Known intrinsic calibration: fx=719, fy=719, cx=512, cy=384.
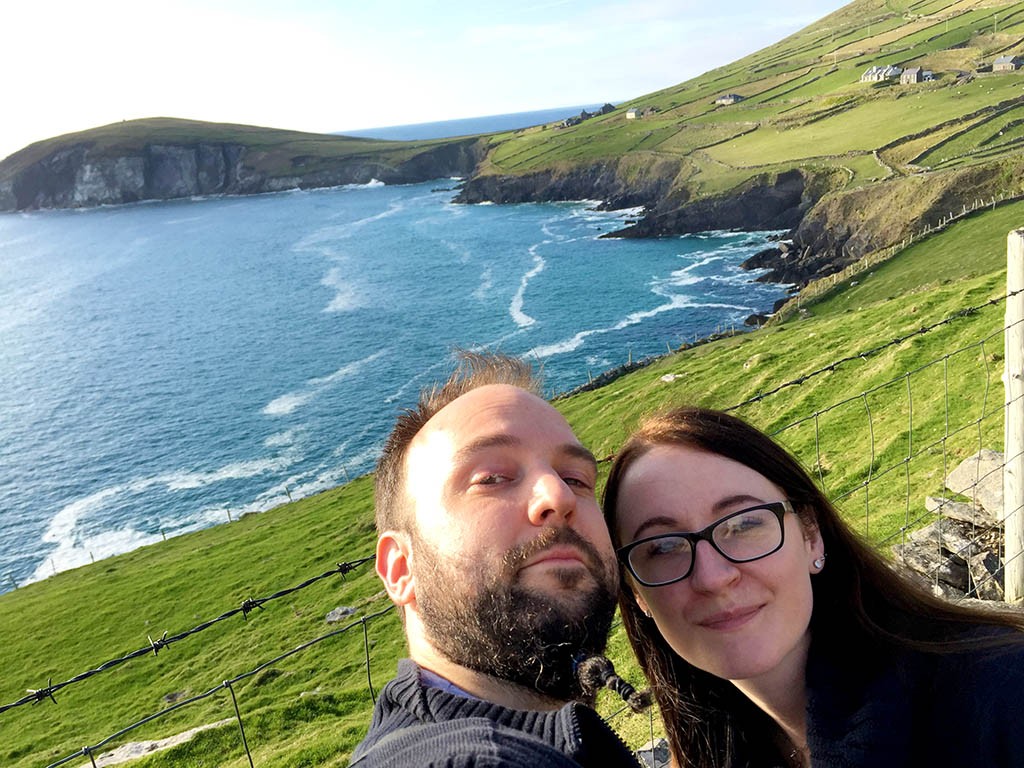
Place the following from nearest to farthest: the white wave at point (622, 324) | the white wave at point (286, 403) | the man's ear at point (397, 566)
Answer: the man's ear at point (397, 566) → the white wave at point (286, 403) → the white wave at point (622, 324)

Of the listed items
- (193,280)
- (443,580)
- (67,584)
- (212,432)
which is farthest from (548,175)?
(443,580)

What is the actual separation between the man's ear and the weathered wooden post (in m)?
4.72

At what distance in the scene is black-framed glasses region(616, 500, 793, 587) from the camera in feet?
10.1

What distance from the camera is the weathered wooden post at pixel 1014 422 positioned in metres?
5.20

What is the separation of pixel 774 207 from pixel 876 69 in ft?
206

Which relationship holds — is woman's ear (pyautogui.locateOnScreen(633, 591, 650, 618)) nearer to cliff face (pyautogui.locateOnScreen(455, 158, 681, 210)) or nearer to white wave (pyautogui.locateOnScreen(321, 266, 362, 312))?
white wave (pyautogui.locateOnScreen(321, 266, 362, 312))

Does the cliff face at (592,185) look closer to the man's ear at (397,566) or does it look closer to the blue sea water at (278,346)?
the blue sea water at (278,346)

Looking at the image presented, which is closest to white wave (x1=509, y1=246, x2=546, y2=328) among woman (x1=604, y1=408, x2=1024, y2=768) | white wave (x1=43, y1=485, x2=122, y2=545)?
white wave (x1=43, y1=485, x2=122, y2=545)

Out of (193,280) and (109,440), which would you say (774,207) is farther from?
(193,280)

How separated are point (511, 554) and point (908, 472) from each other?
8362mm

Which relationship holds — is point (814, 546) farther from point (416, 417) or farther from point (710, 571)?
point (416, 417)

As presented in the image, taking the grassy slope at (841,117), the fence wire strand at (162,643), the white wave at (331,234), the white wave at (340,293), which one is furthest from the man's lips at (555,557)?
the white wave at (331,234)

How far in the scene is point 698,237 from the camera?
93.7 meters

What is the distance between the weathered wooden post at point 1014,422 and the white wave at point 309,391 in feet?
195
